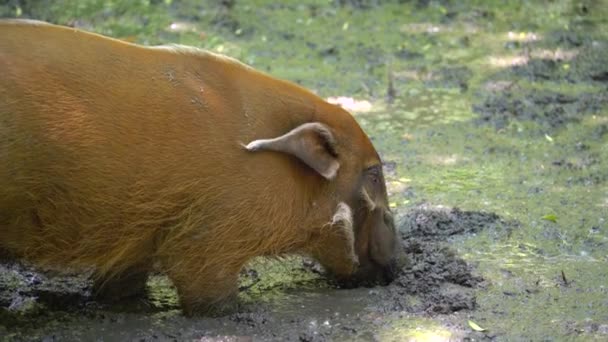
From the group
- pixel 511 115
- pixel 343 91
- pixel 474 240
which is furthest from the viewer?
pixel 343 91

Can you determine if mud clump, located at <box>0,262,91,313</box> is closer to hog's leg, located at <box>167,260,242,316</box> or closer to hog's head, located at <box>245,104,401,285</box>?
hog's leg, located at <box>167,260,242,316</box>

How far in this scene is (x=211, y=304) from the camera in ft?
14.9

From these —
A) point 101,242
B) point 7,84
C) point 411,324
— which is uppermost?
point 7,84

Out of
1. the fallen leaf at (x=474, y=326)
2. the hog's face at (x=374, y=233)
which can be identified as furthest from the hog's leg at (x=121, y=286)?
the fallen leaf at (x=474, y=326)

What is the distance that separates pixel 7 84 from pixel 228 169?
0.98 metres

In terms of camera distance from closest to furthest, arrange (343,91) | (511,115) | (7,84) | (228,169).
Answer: (7,84) → (228,169) → (511,115) → (343,91)

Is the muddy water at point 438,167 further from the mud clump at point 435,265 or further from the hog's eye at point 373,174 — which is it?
the hog's eye at point 373,174

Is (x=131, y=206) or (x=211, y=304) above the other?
(x=131, y=206)

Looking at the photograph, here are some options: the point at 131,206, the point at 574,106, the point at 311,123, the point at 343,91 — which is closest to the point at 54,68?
the point at 131,206

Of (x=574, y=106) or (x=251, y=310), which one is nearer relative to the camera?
(x=251, y=310)

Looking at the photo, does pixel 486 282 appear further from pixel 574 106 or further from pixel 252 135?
pixel 574 106

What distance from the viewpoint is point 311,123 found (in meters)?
4.64

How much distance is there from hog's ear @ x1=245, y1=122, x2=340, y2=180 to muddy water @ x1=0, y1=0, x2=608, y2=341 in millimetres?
673

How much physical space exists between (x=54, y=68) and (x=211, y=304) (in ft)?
4.04
